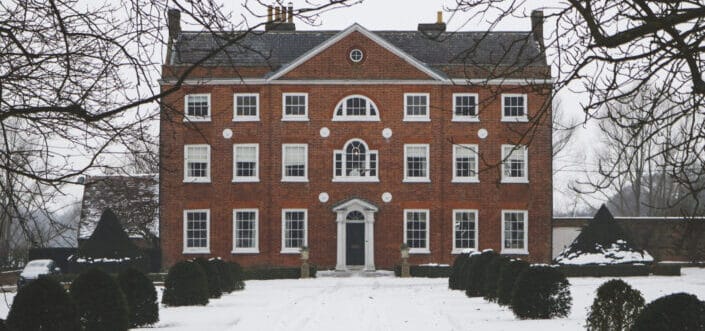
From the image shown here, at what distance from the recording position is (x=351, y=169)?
4612cm

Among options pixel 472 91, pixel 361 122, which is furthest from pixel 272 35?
pixel 472 91

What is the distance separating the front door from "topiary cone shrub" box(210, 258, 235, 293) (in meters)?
15.4

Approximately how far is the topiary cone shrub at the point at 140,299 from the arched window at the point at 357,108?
27336 mm

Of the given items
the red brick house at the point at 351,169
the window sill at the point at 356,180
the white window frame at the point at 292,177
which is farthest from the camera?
the white window frame at the point at 292,177

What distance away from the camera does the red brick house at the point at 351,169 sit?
4569cm

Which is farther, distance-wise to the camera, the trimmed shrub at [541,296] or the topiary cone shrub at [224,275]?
the topiary cone shrub at [224,275]

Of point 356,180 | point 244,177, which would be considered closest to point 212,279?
point 244,177

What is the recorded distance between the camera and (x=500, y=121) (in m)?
46.1

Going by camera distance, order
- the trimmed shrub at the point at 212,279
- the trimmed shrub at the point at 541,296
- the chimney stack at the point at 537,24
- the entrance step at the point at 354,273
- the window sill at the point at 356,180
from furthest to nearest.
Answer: the window sill at the point at 356,180
the entrance step at the point at 354,273
the trimmed shrub at the point at 212,279
the trimmed shrub at the point at 541,296
the chimney stack at the point at 537,24

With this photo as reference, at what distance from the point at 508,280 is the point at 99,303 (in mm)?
9440

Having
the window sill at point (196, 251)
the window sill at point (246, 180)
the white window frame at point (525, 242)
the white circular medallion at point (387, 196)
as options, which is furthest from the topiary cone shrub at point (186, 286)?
the white window frame at point (525, 242)

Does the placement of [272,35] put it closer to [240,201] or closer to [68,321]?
[240,201]

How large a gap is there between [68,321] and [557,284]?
9.77 metres

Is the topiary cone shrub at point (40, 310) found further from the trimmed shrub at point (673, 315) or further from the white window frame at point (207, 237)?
the white window frame at point (207, 237)
